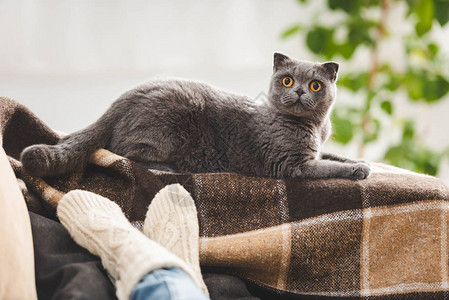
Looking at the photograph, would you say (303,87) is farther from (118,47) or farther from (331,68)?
(118,47)

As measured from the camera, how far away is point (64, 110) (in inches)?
Answer: 70.4

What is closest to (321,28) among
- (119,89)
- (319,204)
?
(119,89)

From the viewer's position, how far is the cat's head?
3.53 feet

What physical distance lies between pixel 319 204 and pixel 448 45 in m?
1.83

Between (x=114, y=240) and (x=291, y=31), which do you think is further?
(x=291, y=31)

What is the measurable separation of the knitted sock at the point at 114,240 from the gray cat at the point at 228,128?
0.16 metres

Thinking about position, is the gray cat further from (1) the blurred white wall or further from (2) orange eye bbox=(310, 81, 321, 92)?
(1) the blurred white wall

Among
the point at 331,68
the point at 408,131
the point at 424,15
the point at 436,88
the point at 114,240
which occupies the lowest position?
the point at 408,131

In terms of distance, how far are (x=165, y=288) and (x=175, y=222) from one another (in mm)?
290

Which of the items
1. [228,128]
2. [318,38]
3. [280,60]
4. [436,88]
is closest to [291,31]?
[318,38]

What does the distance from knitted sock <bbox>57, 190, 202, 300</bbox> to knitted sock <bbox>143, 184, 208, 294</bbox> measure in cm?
6

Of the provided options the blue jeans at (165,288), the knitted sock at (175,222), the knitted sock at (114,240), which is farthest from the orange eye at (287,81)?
the blue jeans at (165,288)

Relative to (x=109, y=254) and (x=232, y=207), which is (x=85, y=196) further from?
(x=232, y=207)

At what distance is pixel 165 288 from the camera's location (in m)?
0.57
